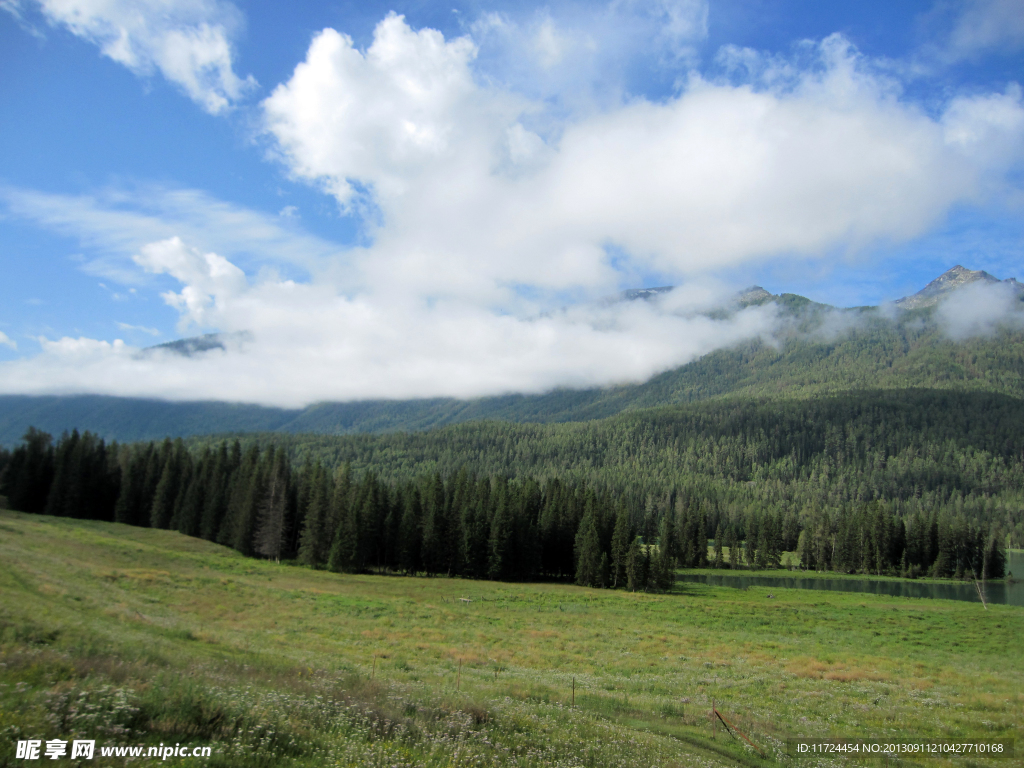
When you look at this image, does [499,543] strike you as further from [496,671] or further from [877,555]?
[877,555]

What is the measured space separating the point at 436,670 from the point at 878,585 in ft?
412

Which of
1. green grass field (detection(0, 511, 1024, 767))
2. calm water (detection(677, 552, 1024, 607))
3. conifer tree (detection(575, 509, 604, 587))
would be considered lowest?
calm water (detection(677, 552, 1024, 607))

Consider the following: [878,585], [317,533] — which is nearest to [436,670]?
[317,533]

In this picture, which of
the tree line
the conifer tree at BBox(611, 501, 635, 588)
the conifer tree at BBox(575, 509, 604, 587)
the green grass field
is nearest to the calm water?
the tree line

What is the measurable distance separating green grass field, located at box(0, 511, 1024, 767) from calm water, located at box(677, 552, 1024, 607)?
44.0 m

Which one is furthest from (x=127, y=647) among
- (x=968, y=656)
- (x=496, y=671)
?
(x=968, y=656)

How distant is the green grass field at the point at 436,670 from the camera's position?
10094 millimetres

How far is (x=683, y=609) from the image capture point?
2343 inches

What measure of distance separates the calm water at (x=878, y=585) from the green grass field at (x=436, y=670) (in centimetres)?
4401

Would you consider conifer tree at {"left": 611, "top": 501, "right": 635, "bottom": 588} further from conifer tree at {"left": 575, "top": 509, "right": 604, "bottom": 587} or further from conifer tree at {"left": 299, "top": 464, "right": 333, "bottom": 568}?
conifer tree at {"left": 299, "top": 464, "right": 333, "bottom": 568}

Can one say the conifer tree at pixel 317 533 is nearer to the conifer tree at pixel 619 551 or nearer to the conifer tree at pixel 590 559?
the conifer tree at pixel 590 559

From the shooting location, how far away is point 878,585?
113m

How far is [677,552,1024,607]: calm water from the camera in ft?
320

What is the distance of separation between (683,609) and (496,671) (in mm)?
41550
